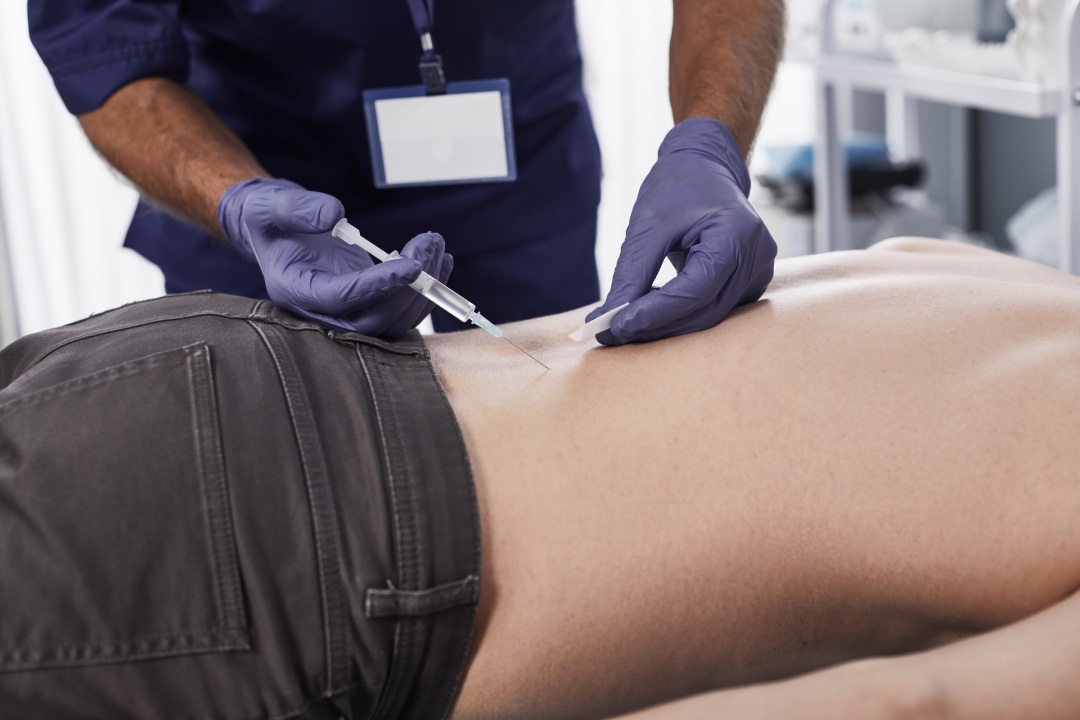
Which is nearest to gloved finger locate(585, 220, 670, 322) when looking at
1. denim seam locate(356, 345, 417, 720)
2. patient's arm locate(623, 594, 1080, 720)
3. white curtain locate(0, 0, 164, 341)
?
denim seam locate(356, 345, 417, 720)

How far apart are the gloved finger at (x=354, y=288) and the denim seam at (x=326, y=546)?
8.1 inches

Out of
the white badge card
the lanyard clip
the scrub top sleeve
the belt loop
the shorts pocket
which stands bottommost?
the belt loop

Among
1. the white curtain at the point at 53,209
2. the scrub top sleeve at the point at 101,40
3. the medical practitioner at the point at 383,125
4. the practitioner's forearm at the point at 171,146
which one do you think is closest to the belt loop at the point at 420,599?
the medical practitioner at the point at 383,125

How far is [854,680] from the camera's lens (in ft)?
2.09

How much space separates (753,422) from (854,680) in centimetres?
24

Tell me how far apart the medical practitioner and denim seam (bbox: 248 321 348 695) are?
0.32 m

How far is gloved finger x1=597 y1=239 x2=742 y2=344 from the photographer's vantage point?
91cm

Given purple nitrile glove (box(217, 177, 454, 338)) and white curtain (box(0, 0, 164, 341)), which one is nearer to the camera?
purple nitrile glove (box(217, 177, 454, 338))

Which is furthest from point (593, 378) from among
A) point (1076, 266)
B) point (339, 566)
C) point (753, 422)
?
point (1076, 266)

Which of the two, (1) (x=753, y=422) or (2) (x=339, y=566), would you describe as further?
(1) (x=753, y=422)

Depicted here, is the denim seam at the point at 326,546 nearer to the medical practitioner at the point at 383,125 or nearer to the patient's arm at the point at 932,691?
the patient's arm at the point at 932,691

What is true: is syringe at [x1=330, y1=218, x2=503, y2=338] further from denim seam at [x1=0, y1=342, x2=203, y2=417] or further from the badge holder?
the badge holder

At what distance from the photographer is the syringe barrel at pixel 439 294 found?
965mm

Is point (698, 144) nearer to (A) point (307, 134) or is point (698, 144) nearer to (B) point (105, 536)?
(A) point (307, 134)
